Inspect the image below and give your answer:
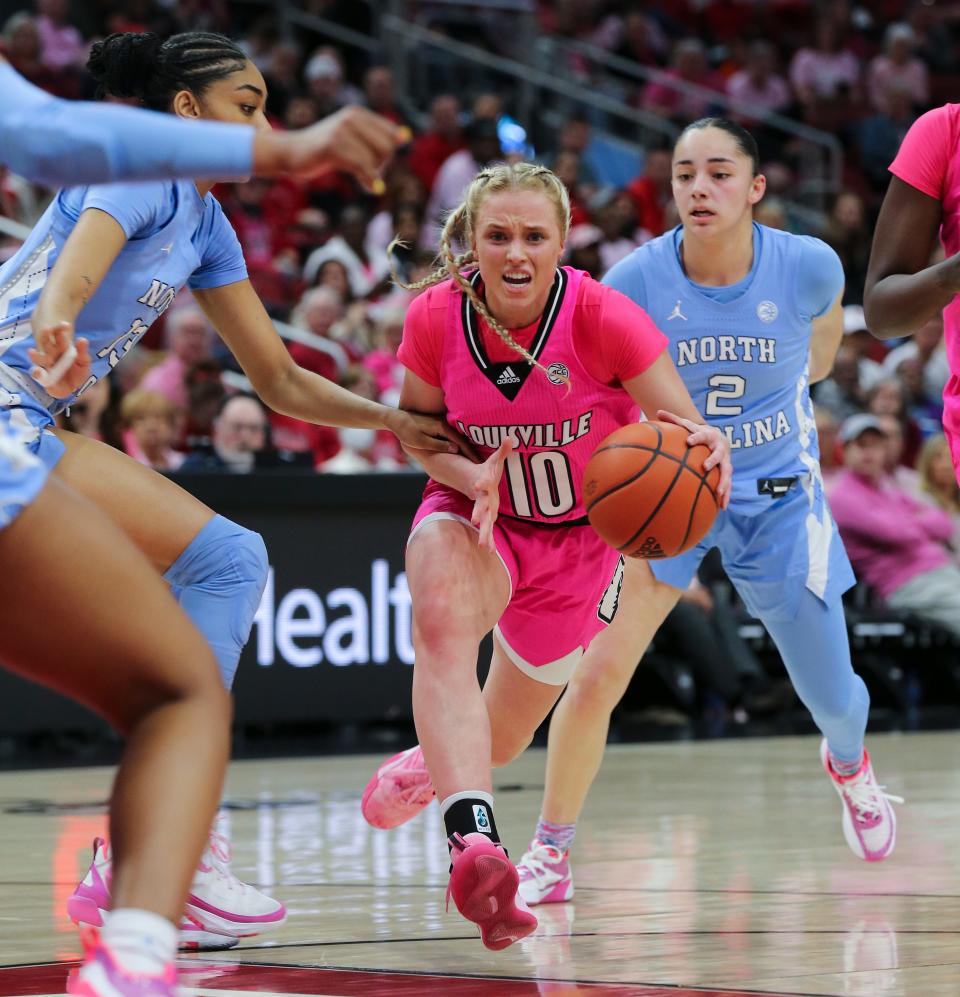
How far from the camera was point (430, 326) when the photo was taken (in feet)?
15.3

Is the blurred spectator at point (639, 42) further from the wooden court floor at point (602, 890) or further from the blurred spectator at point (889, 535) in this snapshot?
the wooden court floor at point (602, 890)

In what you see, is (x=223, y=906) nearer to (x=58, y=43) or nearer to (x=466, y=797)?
(x=466, y=797)

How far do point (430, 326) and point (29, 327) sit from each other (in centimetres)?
110

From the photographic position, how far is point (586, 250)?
Result: 13.0m

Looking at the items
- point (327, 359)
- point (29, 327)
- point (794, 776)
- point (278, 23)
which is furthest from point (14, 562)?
point (278, 23)

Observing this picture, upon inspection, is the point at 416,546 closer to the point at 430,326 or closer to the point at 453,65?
the point at 430,326

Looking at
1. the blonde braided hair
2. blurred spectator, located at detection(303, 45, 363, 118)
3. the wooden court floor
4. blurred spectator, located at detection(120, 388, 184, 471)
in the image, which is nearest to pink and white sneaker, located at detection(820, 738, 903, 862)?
the wooden court floor

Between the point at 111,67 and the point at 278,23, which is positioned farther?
the point at 278,23

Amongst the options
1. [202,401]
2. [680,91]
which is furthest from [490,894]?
[680,91]

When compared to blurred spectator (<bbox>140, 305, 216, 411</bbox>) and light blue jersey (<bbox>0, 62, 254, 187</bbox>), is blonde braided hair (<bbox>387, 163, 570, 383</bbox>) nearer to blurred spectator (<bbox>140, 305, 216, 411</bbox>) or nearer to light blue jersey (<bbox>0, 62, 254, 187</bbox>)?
light blue jersey (<bbox>0, 62, 254, 187</bbox>)

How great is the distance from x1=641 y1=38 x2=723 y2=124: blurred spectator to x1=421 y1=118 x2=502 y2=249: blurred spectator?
8.89 ft

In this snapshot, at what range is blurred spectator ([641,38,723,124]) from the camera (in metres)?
17.1

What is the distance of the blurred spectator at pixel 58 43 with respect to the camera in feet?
44.8

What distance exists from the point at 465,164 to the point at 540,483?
32.9ft
